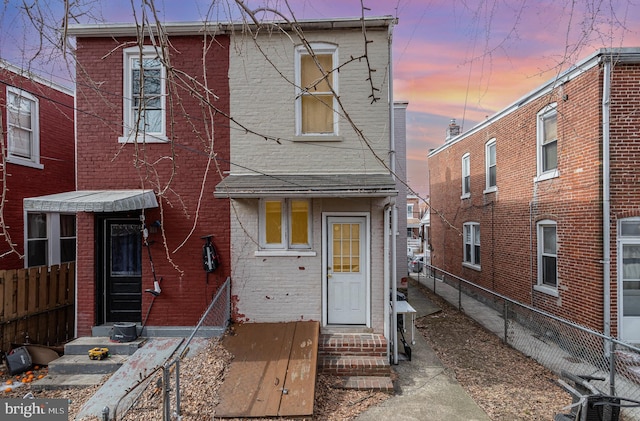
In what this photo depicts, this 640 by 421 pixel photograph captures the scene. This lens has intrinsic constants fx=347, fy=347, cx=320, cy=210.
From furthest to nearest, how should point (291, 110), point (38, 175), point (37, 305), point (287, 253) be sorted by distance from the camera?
point (38, 175)
point (37, 305)
point (291, 110)
point (287, 253)

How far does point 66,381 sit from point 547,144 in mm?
11925

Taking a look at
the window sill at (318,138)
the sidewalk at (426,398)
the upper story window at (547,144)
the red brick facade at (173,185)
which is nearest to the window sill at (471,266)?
the upper story window at (547,144)

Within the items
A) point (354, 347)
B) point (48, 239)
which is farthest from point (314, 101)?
point (48, 239)

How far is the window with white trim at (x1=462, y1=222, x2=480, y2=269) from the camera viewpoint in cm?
1365

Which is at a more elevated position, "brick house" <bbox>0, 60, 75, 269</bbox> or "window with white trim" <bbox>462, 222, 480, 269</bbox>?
"brick house" <bbox>0, 60, 75, 269</bbox>

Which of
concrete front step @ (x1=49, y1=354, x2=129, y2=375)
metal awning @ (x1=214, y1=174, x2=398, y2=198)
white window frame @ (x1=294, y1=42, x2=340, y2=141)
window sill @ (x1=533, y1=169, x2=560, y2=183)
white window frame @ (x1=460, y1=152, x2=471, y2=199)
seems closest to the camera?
metal awning @ (x1=214, y1=174, x2=398, y2=198)

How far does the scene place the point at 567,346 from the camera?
7.55 metres

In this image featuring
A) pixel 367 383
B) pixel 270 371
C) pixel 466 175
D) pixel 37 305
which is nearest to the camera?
pixel 270 371

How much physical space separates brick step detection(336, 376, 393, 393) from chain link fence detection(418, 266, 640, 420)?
118 inches

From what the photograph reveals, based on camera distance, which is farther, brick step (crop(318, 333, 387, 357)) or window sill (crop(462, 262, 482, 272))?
window sill (crop(462, 262, 482, 272))

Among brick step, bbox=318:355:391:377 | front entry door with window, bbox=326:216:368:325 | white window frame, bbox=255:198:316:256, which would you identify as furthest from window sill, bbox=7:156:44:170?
brick step, bbox=318:355:391:377

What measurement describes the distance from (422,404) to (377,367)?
0.95m

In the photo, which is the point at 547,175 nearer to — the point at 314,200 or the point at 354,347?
the point at 314,200

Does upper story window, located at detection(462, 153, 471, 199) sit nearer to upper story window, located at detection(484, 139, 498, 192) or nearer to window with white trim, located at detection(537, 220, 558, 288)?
upper story window, located at detection(484, 139, 498, 192)
